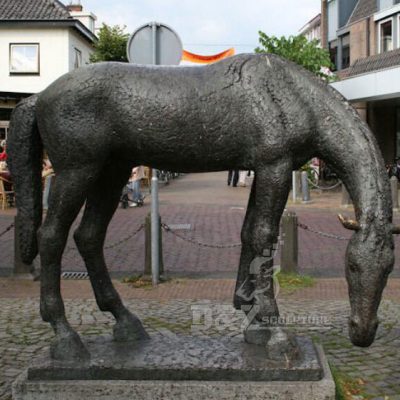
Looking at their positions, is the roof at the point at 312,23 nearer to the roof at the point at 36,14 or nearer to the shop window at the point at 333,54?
the shop window at the point at 333,54

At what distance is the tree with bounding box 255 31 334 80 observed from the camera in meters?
21.1

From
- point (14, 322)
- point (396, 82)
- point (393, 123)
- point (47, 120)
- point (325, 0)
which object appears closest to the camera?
point (47, 120)

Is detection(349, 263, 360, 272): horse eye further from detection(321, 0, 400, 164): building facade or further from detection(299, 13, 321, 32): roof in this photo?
detection(299, 13, 321, 32): roof

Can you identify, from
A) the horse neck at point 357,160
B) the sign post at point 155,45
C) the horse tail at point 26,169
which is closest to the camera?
the horse neck at point 357,160

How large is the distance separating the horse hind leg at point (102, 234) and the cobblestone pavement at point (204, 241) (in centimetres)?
425

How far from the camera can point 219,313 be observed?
18.9 ft

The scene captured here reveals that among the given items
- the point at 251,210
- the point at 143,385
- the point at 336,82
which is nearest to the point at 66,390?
the point at 143,385

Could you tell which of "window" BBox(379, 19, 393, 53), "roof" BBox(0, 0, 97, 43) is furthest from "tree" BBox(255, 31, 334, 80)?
"roof" BBox(0, 0, 97, 43)

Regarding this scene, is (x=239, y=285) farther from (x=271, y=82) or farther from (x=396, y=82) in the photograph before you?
(x=396, y=82)

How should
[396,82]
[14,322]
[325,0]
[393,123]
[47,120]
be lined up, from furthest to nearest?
[325,0], [393,123], [396,82], [14,322], [47,120]

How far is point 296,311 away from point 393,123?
20088mm

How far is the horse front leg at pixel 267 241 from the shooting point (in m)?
3.38

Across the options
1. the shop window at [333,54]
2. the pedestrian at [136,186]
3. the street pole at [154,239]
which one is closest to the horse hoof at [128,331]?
the street pole at [154,239]

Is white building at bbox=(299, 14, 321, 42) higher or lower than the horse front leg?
higher
